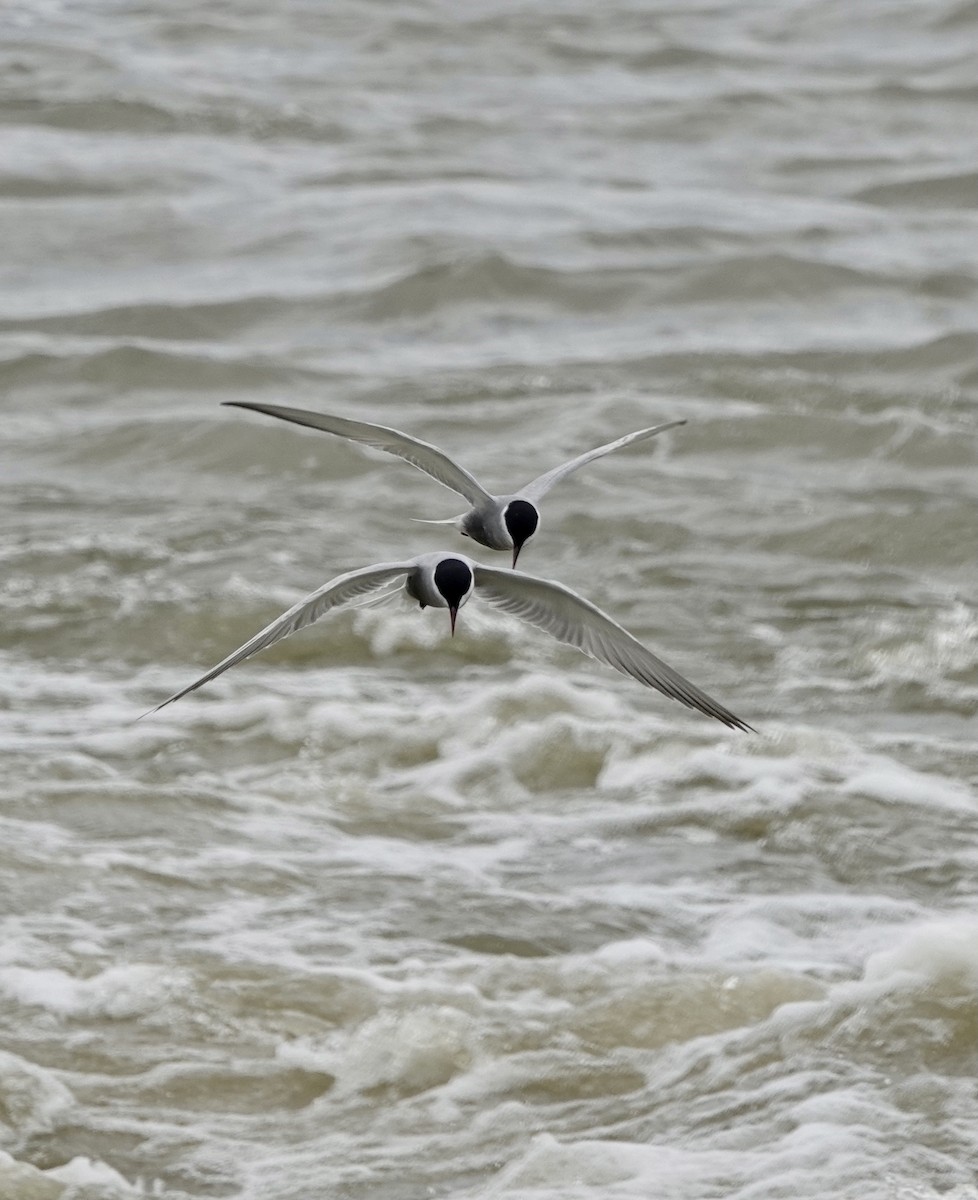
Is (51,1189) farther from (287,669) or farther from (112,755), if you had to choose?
(287,669)

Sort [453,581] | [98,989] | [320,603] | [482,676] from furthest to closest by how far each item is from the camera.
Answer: [482,676] < [98,989] < [320,603] < [453,581]

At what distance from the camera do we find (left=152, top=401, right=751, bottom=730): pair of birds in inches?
144

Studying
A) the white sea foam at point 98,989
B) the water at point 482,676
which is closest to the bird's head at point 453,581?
the water at point 482,676

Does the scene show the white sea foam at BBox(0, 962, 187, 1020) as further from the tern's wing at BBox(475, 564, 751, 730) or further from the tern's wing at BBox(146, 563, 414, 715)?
the tern's wing at BBox(146, 563, 414, 715)

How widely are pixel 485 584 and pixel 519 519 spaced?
55 centimetres

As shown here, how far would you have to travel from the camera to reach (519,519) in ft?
12.2

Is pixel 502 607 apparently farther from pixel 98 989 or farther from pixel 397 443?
pixel 98 989

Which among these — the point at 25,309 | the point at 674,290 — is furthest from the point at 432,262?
the point at 25,309

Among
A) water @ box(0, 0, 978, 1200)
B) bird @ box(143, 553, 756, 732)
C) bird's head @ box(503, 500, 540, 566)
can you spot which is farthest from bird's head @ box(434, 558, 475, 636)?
water @ box(0, 0, 978, 1200)

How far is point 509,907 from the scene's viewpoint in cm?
635

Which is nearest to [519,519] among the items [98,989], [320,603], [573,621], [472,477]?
[472,477]

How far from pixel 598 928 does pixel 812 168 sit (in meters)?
12.0

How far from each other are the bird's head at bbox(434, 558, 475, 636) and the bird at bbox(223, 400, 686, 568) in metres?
0.09

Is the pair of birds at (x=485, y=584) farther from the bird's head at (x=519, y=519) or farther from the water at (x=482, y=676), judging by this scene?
the water at (x=482, y=676)
